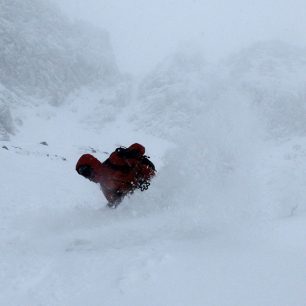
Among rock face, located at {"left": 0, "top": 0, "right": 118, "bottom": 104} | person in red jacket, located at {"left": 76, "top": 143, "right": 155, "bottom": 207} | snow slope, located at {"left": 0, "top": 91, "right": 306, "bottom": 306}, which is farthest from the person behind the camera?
rock face, located at {"left": 0, "top": 0, "right": 118, "bottom": 104}

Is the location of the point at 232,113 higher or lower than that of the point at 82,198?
higher

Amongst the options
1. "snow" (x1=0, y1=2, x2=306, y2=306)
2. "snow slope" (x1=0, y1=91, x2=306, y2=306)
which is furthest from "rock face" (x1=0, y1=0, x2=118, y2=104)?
"snow slope" (x1=0, y1=91, x2=306, y2=306)

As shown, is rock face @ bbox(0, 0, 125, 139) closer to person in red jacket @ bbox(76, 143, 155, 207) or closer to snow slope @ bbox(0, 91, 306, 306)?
person in red jacket @ bbox(76, 143, 155, 207)

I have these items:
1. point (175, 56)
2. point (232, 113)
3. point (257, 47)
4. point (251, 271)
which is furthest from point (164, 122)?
point (251, 271)

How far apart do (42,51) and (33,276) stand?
73320 millimetres

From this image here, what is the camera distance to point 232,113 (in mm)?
11250

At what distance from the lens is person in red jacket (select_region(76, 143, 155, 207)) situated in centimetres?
737

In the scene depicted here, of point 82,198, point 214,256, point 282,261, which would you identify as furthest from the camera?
point 82,198

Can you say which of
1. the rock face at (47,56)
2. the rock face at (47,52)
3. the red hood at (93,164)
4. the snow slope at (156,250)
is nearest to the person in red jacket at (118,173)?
the red hood at (93,164)

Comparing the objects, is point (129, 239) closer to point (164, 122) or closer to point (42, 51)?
point (164, 122)

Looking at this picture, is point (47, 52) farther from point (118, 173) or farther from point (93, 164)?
point (118, 173)

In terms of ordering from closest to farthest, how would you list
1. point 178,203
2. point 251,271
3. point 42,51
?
point 251,271 → point 178,203 → point 42,51

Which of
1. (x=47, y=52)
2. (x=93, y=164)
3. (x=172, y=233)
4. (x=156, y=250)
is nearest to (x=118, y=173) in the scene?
(x=93, y=164)

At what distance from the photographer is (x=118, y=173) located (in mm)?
7398
